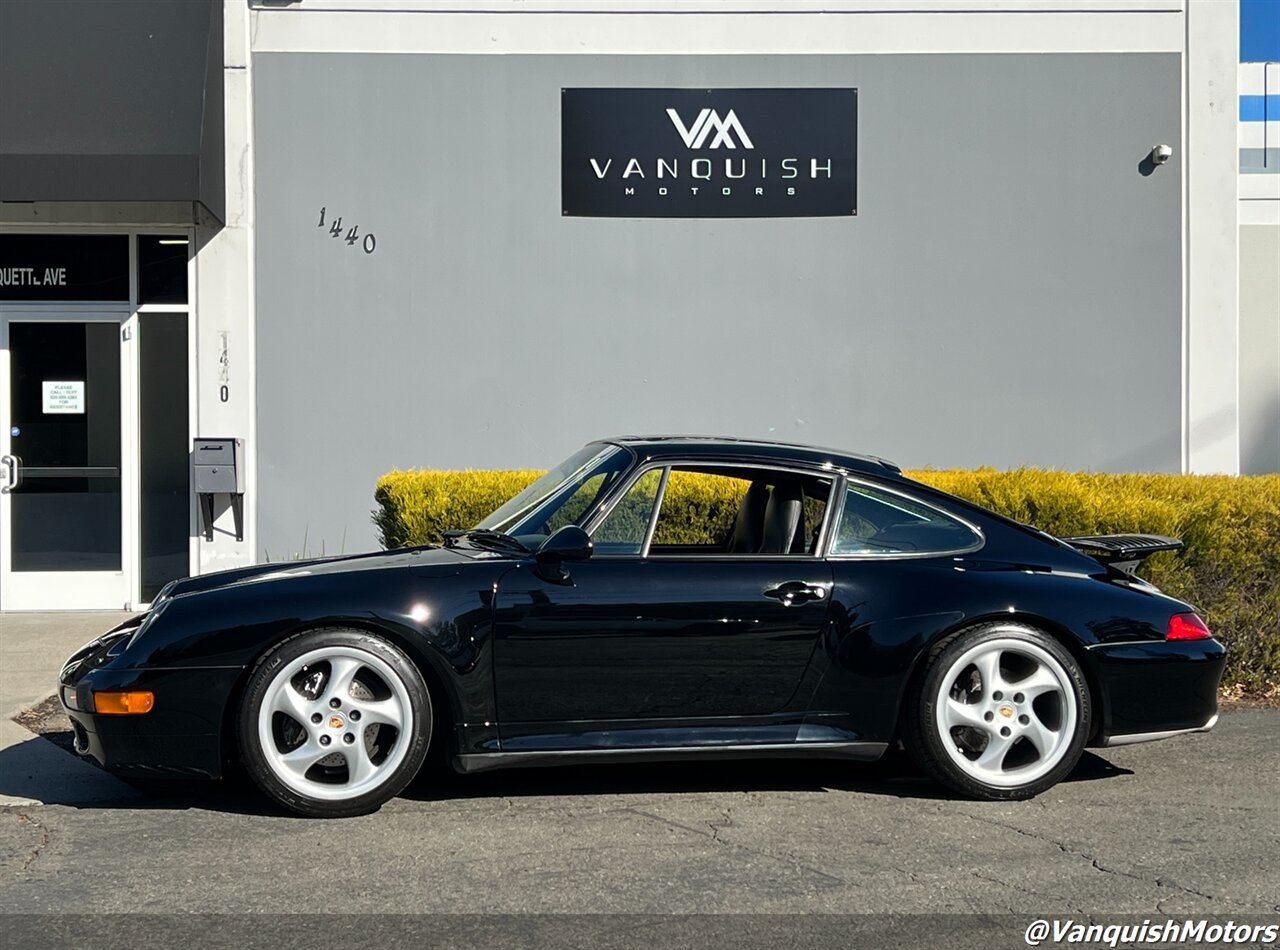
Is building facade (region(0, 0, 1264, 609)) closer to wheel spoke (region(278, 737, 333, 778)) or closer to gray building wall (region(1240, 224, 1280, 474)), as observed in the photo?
wheel spoke (region(278, 737, 333, 778))

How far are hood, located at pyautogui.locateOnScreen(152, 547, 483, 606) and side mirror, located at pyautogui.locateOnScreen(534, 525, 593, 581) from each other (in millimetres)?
237

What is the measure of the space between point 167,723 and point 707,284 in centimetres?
656

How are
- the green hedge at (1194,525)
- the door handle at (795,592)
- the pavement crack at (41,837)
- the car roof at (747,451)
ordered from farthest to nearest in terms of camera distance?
the green hedge at (1194,525)
the car roof at (747,451)
the door handle at (795,592)
the pavement crack at (41,837)

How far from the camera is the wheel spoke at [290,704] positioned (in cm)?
488

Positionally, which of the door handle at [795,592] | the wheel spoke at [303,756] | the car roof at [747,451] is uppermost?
the car roof at [747,451]

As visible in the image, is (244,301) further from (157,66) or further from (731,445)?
(731,445)

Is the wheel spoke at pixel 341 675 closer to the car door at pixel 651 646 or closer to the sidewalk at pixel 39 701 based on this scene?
the car door at pixel 651 646

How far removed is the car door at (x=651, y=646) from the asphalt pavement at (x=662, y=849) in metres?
0.34

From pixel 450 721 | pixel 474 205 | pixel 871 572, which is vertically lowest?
pixel 450 721

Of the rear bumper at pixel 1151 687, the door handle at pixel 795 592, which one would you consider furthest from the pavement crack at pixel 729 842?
the rear bumper at pixel 1151 687

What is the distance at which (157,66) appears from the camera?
31.1ft

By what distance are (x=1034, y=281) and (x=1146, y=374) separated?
1.13 meters

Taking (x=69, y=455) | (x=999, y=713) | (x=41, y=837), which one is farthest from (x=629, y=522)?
(x=69, y=455)

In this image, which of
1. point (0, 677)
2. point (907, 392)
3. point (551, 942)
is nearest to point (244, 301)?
point (0, 677)
